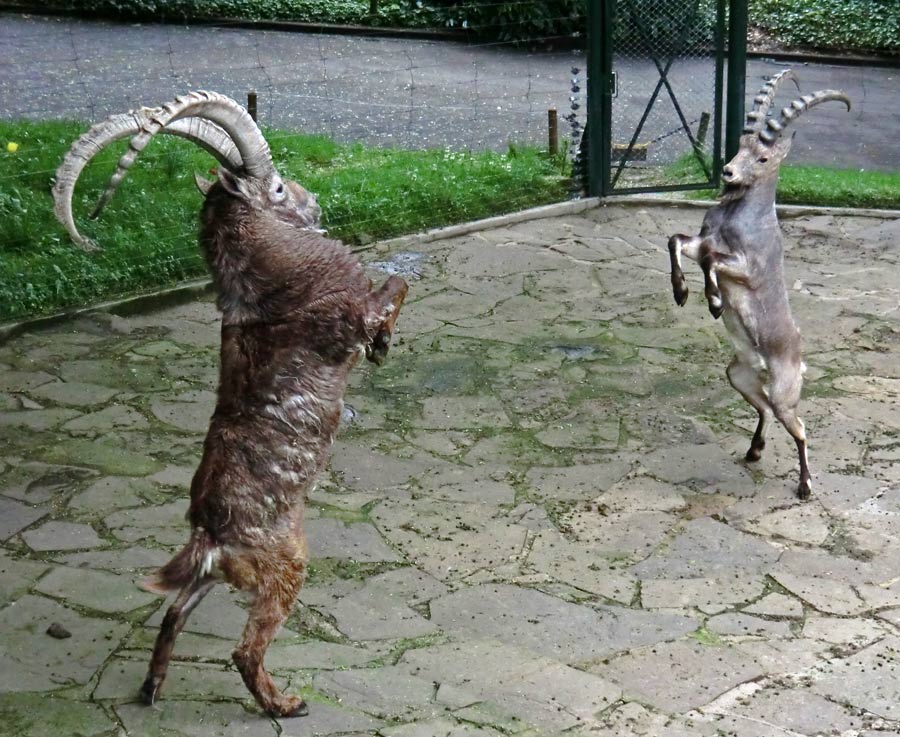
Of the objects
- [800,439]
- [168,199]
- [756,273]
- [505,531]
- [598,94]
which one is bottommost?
[505,531]

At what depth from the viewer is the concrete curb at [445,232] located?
9211 mm

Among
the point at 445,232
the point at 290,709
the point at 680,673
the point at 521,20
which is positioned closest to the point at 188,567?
the point at 290,709

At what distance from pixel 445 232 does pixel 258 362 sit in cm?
628

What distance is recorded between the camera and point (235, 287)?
17.4 feet

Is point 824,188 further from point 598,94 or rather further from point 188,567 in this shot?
point 188,567

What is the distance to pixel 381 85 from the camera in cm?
1720

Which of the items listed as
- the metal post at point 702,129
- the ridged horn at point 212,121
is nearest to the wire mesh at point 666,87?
the metal post at point 702,129

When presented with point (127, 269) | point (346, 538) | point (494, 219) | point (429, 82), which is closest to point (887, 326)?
point (494, 219)

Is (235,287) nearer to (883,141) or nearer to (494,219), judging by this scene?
(494,219)

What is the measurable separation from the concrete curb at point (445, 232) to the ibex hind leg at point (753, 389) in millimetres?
4314

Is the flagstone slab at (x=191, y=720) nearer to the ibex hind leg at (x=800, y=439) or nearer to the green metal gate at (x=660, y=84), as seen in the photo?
the ibex hind leg at (x=800, y=439)

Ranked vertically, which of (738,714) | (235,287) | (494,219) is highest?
(235,287)

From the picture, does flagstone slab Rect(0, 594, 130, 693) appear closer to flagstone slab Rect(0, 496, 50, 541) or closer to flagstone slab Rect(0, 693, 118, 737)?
flagstone slab Rect(0, 693, 118, 737)

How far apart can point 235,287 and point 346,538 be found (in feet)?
5.72
